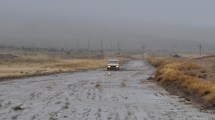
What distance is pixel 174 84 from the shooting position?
126 feet

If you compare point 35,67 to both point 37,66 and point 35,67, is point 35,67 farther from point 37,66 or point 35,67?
point 37,66

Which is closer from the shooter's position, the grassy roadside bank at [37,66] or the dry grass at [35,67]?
the grassy roadside bank at [37,66]

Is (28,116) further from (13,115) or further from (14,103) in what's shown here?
(14,103)

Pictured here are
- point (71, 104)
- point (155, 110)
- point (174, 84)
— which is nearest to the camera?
point (155, 110)

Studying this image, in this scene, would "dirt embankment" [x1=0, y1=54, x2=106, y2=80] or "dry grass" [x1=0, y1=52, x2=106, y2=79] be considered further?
"dry grass" [x1=0, y1=52, x2=106, y2=79]

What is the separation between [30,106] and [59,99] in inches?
170

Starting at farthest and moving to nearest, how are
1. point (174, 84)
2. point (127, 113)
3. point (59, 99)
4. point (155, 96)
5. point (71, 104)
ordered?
point (174, 84) < point (155, 96) < point (59, 99) < point (71, 104) < point (127, 113)

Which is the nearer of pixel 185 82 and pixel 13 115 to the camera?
pixel 13 115

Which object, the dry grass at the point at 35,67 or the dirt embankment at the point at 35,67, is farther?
the dry grass at the point at 35,67

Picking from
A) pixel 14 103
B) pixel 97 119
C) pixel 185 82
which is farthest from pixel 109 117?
pixel 185 82

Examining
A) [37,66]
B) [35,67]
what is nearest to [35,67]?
[35,67]

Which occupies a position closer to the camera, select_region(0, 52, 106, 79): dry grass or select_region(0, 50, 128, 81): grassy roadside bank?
select_region(0, 50, 128, 81): grassy roadside bank

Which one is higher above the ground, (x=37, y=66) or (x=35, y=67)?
(x=35, y=67)

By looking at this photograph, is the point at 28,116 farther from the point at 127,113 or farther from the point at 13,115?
the point at 127,113
